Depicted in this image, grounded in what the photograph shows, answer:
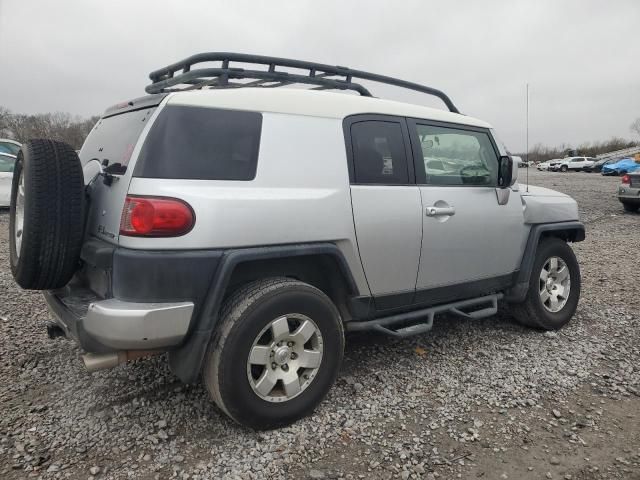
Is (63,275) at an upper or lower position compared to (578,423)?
upper

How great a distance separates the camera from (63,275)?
262 cm

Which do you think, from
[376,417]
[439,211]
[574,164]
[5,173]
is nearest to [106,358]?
[376,417]

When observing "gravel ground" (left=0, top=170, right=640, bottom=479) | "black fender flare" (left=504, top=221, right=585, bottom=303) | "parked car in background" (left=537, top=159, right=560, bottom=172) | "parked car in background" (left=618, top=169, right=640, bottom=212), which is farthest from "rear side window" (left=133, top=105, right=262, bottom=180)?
"parked car in background" (left=537, top=159, right=560, bottom=172)

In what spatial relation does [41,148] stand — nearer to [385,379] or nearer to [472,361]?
[385,379]

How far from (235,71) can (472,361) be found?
2.70m

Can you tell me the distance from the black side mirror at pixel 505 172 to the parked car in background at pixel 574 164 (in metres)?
46.4

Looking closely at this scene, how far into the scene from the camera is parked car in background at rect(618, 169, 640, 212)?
507 inches

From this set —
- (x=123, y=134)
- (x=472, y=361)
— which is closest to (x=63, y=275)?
→ (x=123, y=134)

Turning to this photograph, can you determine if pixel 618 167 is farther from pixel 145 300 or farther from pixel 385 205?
pixel 145 300

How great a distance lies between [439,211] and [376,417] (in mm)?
1430

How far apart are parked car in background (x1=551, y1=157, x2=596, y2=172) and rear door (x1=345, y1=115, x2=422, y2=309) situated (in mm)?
47432

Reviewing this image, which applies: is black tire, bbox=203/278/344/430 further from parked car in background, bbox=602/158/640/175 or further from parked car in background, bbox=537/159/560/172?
parked car in background, bbox=537/159/560/172

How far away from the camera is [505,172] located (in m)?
3.85

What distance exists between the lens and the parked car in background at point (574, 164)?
44219mm
